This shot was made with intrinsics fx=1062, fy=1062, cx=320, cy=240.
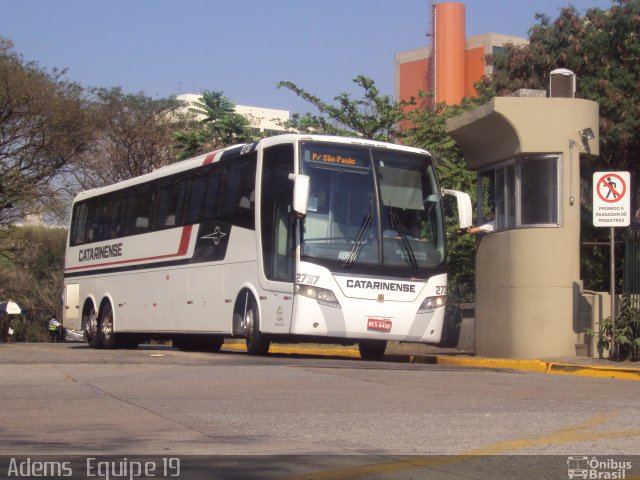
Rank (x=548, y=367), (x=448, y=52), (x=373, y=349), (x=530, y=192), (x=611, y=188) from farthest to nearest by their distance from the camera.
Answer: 1. (x=448, y=52)
2. (x=373, y=349)
3. (x=530, y=192)
4. (x=611, y=188)
5. (x=548, y=367)

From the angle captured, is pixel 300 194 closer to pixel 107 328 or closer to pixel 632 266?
pixel 632 266

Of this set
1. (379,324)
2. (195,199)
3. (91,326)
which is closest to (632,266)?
(379,324)

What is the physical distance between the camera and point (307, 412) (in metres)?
9.49

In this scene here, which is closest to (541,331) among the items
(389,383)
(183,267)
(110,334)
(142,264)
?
(389,383)

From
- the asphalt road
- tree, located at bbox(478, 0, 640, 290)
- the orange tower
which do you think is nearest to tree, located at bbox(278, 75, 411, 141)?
tree, located at bbox(478, 0, 640, 290)

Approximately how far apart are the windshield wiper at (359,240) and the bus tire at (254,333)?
6.60 feet

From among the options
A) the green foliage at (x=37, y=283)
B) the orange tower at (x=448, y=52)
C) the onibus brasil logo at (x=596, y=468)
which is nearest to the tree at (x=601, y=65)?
the onibus brasil logo at (x=596, y=468)

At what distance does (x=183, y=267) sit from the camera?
20703 millimetres

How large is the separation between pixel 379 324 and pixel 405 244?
1392mm

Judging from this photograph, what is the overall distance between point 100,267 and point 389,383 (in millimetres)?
13734

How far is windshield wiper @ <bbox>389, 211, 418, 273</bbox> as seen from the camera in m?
17.4

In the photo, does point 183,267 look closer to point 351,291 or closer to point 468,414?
point 351,291

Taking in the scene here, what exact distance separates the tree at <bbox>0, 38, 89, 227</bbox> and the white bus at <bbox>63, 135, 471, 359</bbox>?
1745 cm

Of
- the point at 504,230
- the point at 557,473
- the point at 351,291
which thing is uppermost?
the point at 504,230
